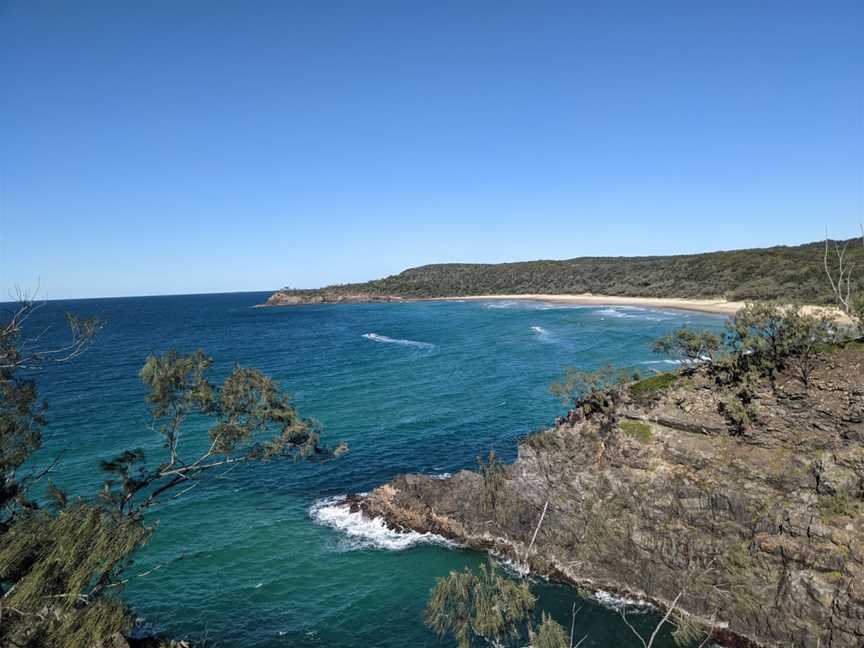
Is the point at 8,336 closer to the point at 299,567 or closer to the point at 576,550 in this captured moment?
the point at 299,567

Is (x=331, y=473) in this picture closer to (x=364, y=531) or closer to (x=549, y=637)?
(x=364, y=531)

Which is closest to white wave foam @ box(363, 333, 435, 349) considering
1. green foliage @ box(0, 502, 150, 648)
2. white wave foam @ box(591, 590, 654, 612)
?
white wave foam @ box(591, 590, 654, 612)

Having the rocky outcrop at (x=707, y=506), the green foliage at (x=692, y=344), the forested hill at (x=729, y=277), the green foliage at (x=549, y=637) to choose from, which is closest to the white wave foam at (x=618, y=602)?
the rocky outcrop at (x=707, y=506)

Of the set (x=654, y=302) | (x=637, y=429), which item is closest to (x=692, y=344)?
(x=637, y=429)

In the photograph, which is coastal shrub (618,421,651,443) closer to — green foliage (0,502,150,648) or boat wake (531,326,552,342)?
green foliage (0,502,150,648)

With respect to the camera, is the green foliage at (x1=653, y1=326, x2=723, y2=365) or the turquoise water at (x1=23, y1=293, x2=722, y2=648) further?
the green foliage at (x1=653, y1=326, x2=723, y2=365)

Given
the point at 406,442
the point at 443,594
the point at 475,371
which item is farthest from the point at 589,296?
the point at 443,594
